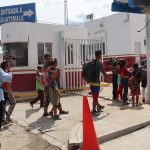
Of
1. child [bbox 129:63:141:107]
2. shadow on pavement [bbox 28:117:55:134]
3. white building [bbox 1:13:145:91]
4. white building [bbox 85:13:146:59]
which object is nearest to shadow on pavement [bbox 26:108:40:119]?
shadow on pavement [bbox 28:117:55:134]

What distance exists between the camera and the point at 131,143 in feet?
22.8

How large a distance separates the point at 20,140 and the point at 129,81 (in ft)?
14.6

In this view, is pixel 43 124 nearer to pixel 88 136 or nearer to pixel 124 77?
pixel 88 136

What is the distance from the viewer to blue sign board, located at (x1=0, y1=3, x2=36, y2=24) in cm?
1647

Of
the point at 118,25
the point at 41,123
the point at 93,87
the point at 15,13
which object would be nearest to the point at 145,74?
the point at 93,87

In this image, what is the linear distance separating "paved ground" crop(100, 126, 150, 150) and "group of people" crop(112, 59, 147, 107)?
3106 mm

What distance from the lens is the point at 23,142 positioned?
7430 millimetres

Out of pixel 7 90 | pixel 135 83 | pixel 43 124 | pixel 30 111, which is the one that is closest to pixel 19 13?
pixel 30 111

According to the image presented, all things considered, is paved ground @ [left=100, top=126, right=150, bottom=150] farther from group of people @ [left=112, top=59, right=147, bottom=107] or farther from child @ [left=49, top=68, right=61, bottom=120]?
group of people @ [left=112, top=59, right=147, bottom=107]

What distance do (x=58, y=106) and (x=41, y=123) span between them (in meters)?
0.78

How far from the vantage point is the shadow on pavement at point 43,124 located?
27.3 feet

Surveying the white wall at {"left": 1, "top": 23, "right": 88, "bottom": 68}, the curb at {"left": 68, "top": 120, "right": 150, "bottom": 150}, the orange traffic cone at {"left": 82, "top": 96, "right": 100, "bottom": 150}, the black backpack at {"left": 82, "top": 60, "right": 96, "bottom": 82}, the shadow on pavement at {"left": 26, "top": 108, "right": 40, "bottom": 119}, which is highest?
the white wall at {"left": 1, "top": 23, "right": 88, "bottom": 68}

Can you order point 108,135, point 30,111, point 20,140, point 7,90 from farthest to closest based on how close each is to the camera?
point 30,111 < point 7,90 < point 20,140 < point 108,135

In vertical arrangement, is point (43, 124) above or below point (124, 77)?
below
